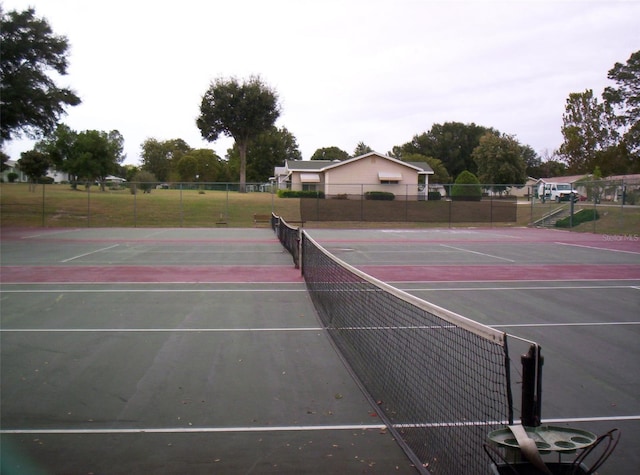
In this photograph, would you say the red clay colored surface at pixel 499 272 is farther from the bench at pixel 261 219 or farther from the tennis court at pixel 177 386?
the bench at pixel 261 219

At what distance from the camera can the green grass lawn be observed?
4128cm

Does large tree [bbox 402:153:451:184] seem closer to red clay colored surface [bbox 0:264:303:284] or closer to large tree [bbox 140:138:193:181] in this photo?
large tree [bbox 140:138:193:181]

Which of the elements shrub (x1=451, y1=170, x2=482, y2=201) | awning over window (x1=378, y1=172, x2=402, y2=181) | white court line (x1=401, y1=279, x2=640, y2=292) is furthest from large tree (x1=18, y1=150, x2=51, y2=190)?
white court line (x1=401, y1=279, x2=640, y2=292)

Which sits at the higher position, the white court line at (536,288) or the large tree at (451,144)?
the large tree at (451,144)

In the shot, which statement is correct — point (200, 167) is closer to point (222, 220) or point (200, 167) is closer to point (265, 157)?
point (265, 157)

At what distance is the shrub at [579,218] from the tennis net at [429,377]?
1406 inches

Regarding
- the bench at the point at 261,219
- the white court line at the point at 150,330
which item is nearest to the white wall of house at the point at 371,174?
the bench at the point at 261,219

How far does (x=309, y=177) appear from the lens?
2606 inches

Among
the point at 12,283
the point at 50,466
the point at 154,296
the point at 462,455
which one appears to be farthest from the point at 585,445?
the point at 12,283

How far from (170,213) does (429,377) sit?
1740 inches

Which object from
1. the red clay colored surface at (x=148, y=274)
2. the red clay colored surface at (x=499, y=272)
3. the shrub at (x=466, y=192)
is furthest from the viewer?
the shrub at (x=466, y=192)

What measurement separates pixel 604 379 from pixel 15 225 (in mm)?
41479

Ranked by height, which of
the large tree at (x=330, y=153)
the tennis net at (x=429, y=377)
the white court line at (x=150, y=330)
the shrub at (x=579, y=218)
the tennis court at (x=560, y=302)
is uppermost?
the large tree at (x=330, y=153)

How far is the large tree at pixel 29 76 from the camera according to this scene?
39750mm
